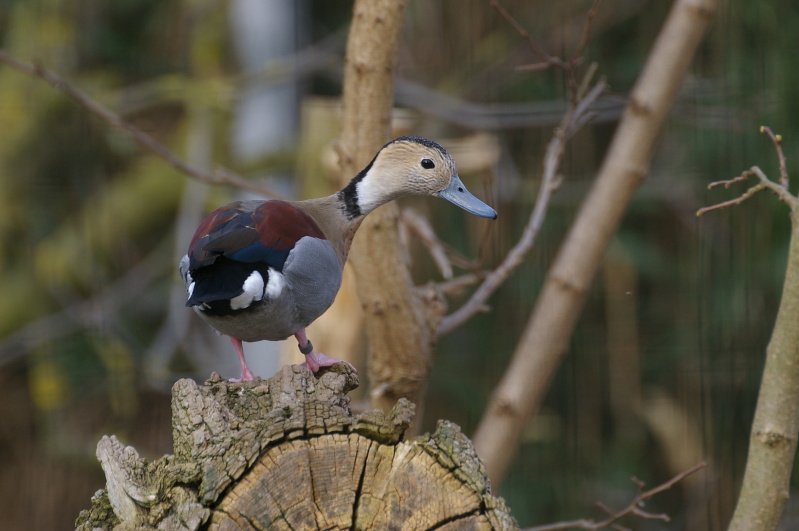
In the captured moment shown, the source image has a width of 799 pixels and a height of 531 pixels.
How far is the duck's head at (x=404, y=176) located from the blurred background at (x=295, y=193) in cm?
174

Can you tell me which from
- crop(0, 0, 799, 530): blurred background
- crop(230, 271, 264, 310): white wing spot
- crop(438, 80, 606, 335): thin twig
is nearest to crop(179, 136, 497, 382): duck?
crop(230, 271, 264, 310): white wing spot

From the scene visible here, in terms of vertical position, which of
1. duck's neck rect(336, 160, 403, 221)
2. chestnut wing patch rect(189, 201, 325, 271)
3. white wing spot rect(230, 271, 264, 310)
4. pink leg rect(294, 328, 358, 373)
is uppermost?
duck's neck rect(336, 160, 403, 221)

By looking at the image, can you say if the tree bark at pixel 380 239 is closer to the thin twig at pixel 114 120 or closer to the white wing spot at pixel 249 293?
the thin twig at pixel 114 120

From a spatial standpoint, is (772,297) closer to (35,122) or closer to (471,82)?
(471,82)

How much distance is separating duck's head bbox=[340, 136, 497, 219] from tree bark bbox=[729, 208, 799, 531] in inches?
26.0

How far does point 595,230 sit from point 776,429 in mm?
1076

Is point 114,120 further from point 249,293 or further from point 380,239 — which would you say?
point 249,293

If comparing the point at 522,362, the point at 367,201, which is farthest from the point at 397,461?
the point at 522,362

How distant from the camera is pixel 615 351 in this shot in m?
4.72

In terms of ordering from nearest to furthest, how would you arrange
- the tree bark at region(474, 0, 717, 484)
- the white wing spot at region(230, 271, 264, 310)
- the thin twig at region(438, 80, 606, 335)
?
the white wing spot at region(230, 271, 264, 310) → the thin twig at region(438, 80, 606, 335) → the tree bark at region(474, 0, 717, 484)

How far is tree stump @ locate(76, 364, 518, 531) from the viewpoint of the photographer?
1.19 metres

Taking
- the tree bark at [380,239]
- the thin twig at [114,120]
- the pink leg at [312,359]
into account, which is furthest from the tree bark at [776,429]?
the thin twig at [114,120]

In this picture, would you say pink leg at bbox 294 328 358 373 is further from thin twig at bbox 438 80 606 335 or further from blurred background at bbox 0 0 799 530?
blurred background at bbox 0 0 799 530

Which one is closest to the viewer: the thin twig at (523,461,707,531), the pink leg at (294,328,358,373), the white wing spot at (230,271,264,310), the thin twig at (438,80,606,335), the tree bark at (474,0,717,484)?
the white wing spot at (230,271,264,310)
